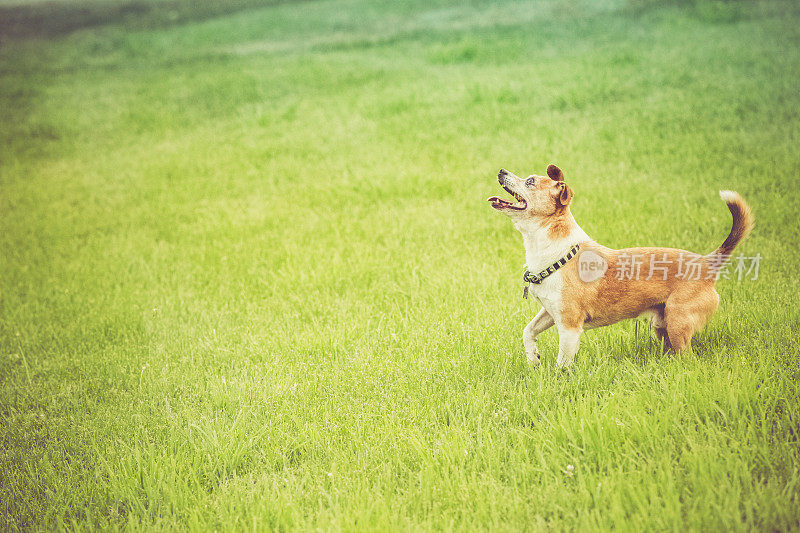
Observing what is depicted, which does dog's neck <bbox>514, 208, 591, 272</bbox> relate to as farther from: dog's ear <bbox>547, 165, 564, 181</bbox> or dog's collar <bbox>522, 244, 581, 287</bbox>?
dog's ear <bbox>547, 165, 564, 181</bbox>

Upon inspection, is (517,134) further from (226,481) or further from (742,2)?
(742,2)

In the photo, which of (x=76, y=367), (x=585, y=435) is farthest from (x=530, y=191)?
(x=76, y=367)

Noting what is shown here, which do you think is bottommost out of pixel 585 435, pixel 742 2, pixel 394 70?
pixel 585 435

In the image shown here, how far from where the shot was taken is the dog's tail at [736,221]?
360cm

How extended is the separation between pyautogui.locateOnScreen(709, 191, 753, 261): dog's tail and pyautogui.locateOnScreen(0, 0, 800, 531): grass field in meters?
0.68

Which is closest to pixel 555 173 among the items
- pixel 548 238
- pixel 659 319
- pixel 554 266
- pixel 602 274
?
pixel 548 238

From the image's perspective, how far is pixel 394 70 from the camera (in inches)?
614

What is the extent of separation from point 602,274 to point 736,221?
854 mm

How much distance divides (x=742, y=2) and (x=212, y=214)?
51.6 feet

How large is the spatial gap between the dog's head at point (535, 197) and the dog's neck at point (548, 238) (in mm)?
54

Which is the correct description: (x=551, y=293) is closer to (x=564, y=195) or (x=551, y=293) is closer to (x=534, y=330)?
(x=534, y=330)

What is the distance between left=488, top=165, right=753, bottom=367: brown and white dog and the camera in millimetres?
3650

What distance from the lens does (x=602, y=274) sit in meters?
3.80

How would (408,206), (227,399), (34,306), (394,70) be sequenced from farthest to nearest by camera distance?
(394,70) < (408,206) < (34,306) < (227,399)
